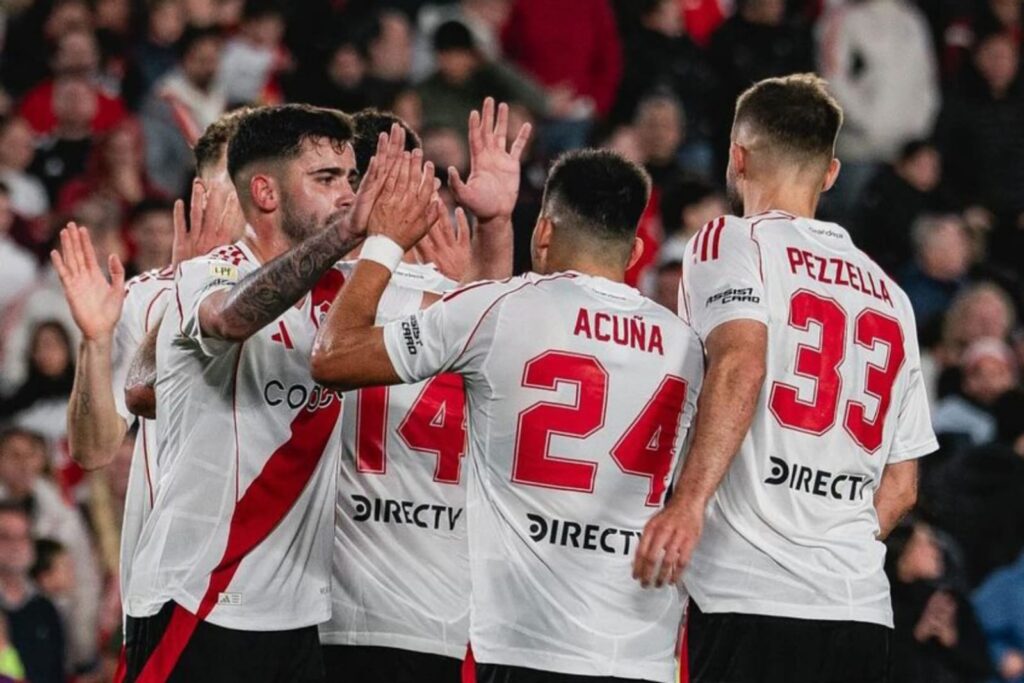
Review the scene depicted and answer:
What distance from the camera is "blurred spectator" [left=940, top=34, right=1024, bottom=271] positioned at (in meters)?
17.7

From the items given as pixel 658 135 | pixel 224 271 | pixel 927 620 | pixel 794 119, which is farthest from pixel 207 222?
pixel 658 135

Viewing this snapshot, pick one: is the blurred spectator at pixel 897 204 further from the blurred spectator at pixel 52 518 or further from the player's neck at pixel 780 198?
the player's neck at pixel 780 198

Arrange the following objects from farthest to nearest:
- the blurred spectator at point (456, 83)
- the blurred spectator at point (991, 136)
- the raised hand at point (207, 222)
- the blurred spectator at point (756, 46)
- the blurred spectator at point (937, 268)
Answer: the blurred spectator at point (991, 136) < the blurred spectator at point (756, 46) < the blurred spectator at point (456, 83) < the blurred spectator at point (937, 268) < the raised hand at point (207, 222)

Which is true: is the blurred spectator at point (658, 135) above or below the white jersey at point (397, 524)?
below

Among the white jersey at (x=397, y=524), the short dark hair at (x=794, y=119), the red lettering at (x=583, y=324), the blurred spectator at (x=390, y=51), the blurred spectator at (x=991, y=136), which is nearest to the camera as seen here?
the red lettering at (x=583, y=324)

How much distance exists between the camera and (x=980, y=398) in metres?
14.0

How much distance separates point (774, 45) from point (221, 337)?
11.4m

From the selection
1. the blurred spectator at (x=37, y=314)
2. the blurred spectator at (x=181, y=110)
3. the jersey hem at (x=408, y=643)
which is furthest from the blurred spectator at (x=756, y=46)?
the jersey hem at (x=408, y=643)

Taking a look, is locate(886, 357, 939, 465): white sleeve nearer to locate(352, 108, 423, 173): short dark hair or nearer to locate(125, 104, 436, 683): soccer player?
locate(125, 104, 436, 683): soccer player

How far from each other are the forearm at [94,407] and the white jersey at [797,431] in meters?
2.18

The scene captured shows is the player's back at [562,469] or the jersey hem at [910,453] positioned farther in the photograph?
the jersey hem at [910,453]

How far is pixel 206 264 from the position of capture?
7.14m

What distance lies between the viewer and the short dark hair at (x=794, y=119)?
23.9 ft

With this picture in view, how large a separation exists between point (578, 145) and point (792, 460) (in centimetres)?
961
